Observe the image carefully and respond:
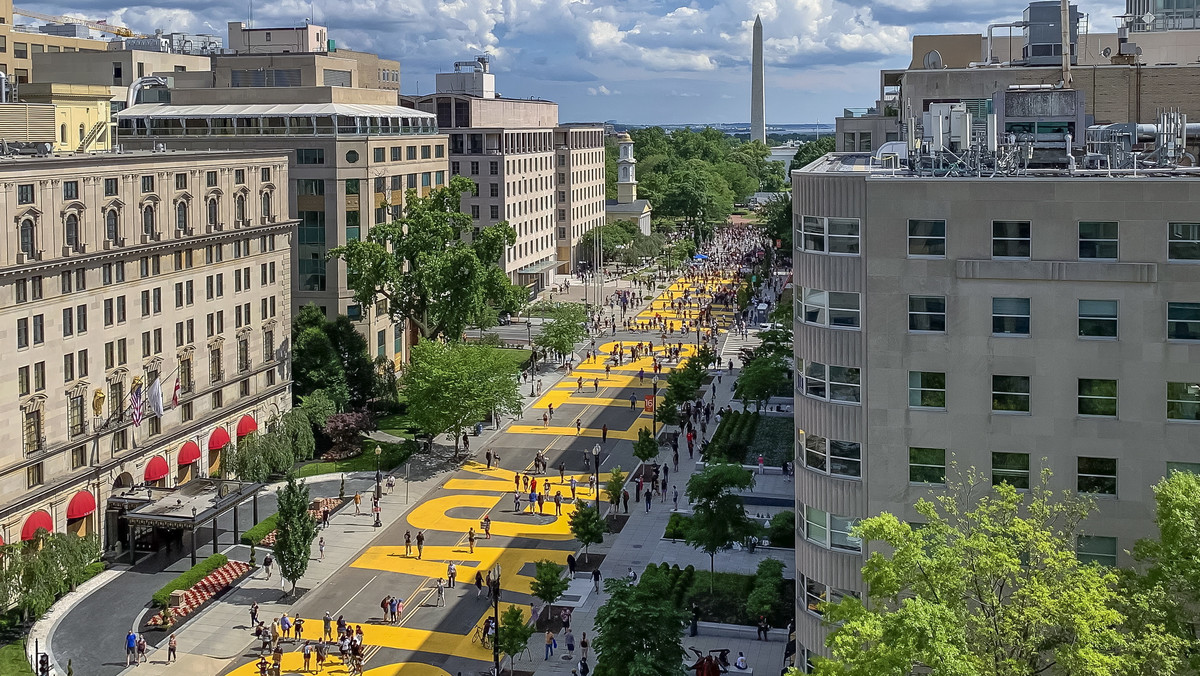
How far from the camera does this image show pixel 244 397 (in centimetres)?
7156

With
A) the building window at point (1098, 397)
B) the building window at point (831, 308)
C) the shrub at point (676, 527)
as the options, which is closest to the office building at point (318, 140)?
the shrub at point (676, 527)

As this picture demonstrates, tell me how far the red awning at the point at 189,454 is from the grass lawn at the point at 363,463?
6829 mm

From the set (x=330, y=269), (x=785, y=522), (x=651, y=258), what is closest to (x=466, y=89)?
(x=651, y=258)

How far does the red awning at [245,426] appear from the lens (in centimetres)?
7050

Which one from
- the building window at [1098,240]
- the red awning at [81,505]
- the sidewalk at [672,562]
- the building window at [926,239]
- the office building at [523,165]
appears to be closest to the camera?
the building window at [1098,240]

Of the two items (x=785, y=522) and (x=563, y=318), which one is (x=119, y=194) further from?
(x=563, y=318)

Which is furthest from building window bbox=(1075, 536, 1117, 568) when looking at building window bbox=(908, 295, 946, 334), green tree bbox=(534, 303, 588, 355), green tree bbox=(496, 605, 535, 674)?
green tree bbox=(534, 303, 588, 355)

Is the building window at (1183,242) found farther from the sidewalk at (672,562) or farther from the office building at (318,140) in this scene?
the office building at (318,140)

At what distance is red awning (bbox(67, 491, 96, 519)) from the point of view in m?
54.7

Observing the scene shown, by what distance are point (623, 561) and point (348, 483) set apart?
20209 millimetres

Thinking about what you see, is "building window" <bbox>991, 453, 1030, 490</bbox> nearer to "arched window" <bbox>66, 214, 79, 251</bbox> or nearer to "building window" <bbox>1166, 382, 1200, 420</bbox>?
"building window" <bbox>1166, 382, 1200, 420</bbox>

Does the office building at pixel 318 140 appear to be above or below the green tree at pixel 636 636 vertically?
above

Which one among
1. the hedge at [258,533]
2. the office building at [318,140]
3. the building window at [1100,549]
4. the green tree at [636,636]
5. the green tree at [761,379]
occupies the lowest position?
the hedge at [258,533]

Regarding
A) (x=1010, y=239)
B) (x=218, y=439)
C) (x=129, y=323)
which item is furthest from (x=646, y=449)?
(x=1010, y=239)
